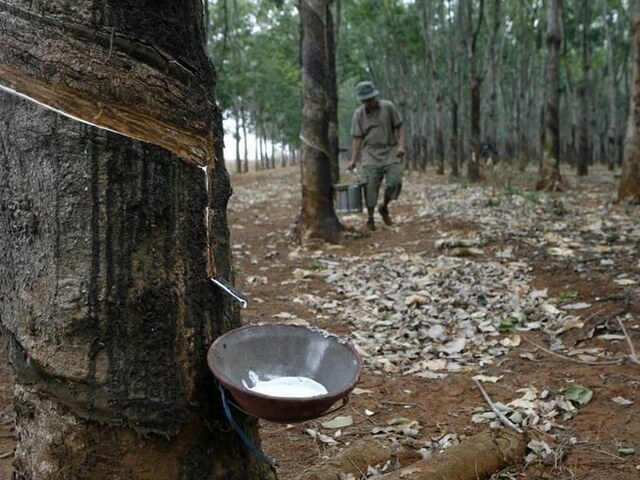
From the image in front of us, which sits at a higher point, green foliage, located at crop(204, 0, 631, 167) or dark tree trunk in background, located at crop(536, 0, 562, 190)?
green foliage, located at crop(204, 0, 631, 167)

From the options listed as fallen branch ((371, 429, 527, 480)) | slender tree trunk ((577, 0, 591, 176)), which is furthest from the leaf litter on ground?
slender tree trunk ((577, 0, 591, 176))

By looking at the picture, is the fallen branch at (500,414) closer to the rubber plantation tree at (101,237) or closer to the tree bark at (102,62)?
the rubber plantation tree at (101,237)

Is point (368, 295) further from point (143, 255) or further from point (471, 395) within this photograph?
point (143, 255)

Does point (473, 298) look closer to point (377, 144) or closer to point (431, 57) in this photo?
point (377, 144)

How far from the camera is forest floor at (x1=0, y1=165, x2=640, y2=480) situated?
117 inches

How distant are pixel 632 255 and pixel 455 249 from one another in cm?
171

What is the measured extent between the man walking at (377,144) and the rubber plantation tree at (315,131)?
2.79 feet

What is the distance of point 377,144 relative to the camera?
877cm

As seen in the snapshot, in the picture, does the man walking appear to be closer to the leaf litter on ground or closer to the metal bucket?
the metal bucket

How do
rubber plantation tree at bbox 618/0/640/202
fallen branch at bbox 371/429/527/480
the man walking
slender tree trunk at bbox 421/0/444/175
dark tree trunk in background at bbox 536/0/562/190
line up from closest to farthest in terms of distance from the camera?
fallen branch at bbox 371/429/527/480 → the man walking → rubber plantation tree at bbox 618/0/640/202 → dark tree trunk in background at bbox 536/0/562/190 → slender tree trunk at bbox 421/0/444/175

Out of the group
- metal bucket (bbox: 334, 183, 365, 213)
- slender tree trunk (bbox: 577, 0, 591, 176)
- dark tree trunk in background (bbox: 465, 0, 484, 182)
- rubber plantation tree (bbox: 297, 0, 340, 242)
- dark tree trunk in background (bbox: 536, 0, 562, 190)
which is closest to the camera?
rubber plantation tree (bbox: 297, 0, 340, 242)

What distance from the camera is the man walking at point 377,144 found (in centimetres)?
862

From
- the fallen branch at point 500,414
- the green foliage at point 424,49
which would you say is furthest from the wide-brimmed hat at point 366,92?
the green foliage at point 424,49

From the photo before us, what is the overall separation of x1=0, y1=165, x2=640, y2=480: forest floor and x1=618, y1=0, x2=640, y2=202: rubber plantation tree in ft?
2.28
